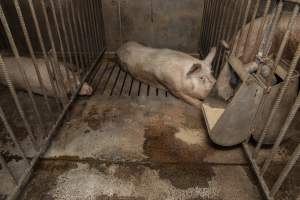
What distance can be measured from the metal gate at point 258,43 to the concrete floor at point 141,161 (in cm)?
16

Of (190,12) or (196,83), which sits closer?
(196,83)

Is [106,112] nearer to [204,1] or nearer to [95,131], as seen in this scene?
[95,131]

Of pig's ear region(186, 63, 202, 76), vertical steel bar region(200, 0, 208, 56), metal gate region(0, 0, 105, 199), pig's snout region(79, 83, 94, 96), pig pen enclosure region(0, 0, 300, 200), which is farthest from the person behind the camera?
vertical steel bar region(200, 0, 208, 56)

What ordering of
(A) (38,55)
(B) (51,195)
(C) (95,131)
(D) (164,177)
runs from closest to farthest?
1. (B) (51,195)
2. (D) (164,177)
3. (C) (95,131)
4. (A) (38,55)

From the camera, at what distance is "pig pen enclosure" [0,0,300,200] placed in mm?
1493

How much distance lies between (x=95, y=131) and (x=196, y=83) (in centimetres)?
102

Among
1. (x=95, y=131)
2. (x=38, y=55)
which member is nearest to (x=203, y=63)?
(x=95, y=131)

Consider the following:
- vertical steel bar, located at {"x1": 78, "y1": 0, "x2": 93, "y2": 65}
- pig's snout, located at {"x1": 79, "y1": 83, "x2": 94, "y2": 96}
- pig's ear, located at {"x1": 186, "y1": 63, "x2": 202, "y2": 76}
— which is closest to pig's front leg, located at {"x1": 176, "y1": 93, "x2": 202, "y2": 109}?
pig's ear, located at {"x1": 186, "y1": 63, "x2": 202, "y2": 76}

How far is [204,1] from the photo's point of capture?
294 cm

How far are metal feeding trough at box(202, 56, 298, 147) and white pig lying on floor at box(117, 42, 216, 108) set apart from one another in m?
0.40

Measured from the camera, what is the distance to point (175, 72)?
2.26 metres

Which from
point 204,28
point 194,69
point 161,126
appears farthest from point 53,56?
point 204,28

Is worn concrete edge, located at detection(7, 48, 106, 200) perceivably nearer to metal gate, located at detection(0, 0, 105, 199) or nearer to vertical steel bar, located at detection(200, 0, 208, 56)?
metal gate, located at detection(0, 0, 105, 199)

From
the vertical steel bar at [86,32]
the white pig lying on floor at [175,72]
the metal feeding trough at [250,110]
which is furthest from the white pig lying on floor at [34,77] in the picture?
the metal feeding trough at [250,110]
